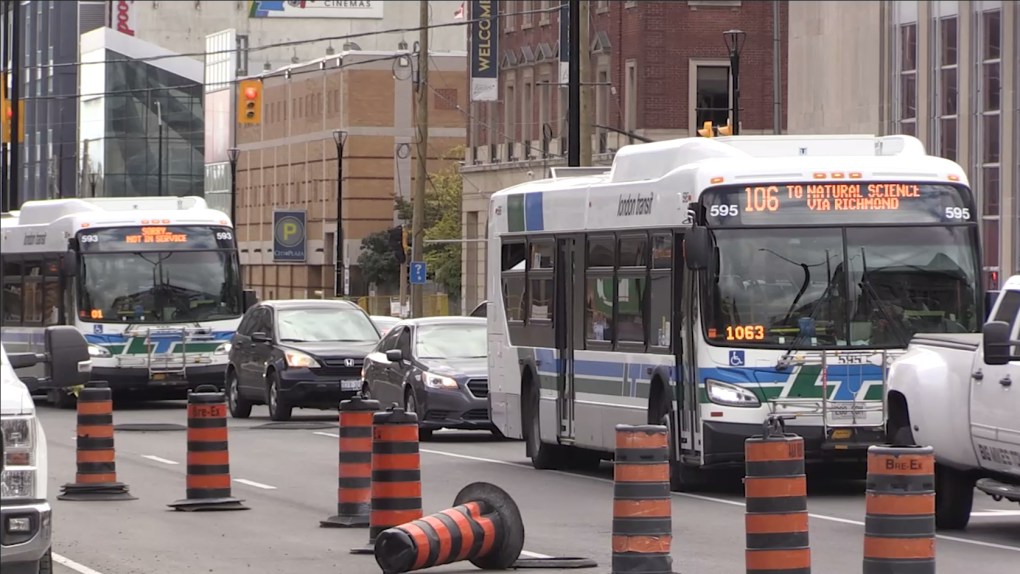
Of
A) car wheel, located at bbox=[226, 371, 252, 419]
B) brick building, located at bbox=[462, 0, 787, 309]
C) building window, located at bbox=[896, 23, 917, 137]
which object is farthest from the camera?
brick building, located at bbox=[462, 0, 787, 309]

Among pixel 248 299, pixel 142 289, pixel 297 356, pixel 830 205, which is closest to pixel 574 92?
pixel 297 356

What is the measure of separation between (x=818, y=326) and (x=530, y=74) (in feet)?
176

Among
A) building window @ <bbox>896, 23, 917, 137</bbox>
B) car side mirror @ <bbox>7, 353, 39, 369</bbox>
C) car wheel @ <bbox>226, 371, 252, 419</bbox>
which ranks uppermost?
building window @ <bbox>896, 23, 917, 137</bbox>

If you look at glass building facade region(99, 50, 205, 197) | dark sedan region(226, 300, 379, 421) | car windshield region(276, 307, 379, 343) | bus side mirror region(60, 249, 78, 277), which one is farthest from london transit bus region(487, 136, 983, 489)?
glass building facade region(99, 50, 205, 197)

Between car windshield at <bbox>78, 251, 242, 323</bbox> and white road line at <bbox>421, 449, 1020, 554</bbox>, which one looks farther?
car windshield at <bbox>78, 251, 242, 323</bbox>

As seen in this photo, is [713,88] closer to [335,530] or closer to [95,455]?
[95,455]

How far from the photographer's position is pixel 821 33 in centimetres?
5231

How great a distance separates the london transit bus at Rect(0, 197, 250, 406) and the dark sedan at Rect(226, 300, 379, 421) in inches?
50.2

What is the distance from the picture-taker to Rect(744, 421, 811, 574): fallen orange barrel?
35.8 ft

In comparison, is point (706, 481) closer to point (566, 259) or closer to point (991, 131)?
point (566, 259)

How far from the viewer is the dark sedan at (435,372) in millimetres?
25344

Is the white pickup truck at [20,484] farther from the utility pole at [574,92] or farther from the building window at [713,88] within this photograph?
the building window at [713,88]

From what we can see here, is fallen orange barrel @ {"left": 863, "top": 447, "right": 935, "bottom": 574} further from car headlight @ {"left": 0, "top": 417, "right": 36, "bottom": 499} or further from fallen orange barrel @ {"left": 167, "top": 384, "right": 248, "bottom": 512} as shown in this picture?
fallen orange barrel @ {"left": 167, "top": 384, "right": 248, "bottom": 512}

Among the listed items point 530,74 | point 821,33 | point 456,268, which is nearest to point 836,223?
point 821,33
